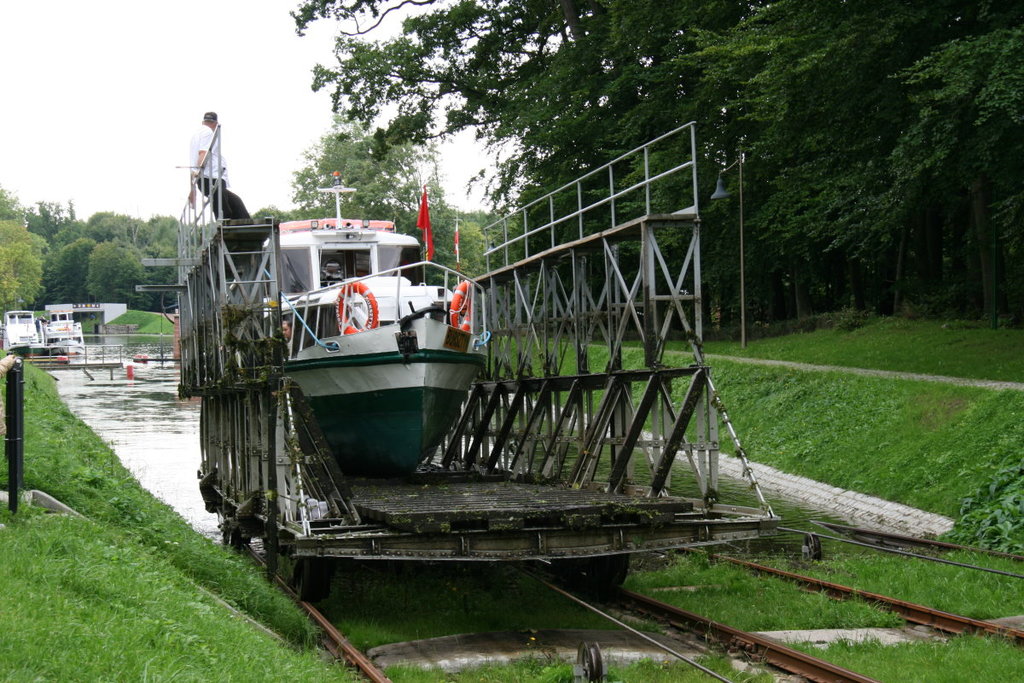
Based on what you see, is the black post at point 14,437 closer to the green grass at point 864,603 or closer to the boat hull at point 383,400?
the boat hull at point 383,400

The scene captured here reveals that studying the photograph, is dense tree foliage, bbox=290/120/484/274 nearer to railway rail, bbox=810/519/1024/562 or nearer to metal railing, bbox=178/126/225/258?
metal railing, bbox=178/126/225/258

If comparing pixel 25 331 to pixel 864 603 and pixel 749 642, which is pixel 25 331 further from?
pixel 749 642

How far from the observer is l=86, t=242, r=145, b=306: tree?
141500mm

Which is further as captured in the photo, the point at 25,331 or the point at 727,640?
the point at 25,331

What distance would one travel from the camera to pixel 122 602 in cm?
736

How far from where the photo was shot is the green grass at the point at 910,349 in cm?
2389

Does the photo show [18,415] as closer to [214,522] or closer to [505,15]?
[214,522]

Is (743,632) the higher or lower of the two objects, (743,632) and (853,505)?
the higher

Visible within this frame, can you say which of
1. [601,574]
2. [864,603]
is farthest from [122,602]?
[864,603]

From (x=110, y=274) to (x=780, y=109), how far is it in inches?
5243

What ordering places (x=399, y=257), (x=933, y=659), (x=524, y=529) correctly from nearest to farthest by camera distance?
(x=933, y=659)
(x=524, y=529)
(x=399, y=257)

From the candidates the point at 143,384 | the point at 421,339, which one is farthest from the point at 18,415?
the point at 143,384

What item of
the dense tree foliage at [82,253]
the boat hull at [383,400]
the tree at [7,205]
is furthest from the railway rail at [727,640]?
the tree at [7,205]

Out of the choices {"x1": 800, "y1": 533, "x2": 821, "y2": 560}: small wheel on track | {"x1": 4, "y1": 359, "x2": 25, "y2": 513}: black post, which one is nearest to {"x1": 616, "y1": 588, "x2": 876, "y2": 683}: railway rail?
{"x1": 800, "y1": 533, "x2": 821, "y2": 560}: small wheel on track
